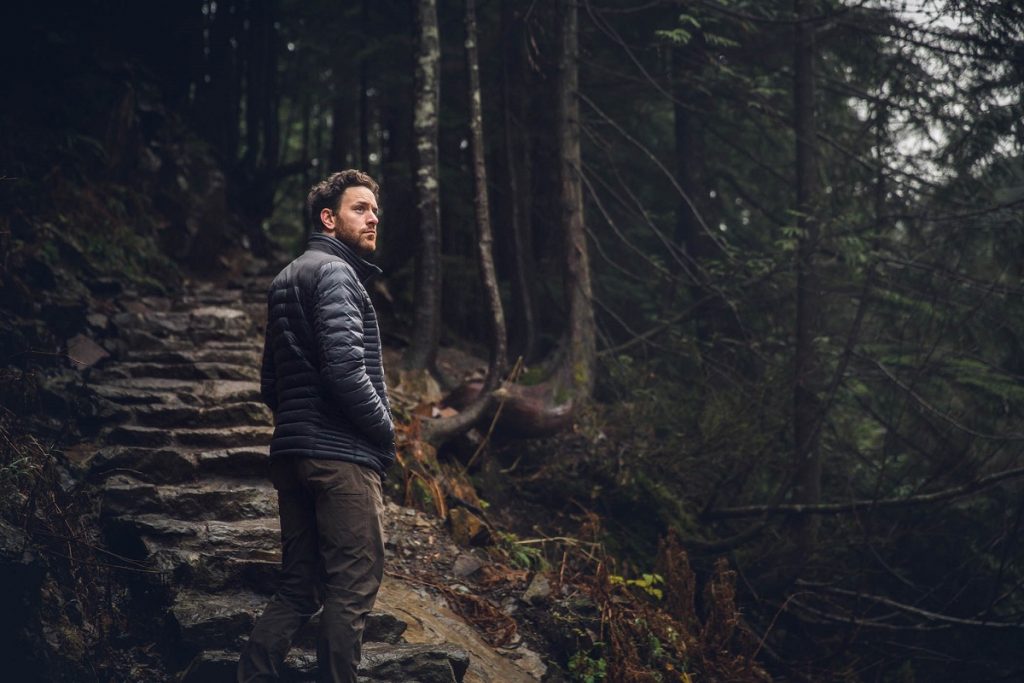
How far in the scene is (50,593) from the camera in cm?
573

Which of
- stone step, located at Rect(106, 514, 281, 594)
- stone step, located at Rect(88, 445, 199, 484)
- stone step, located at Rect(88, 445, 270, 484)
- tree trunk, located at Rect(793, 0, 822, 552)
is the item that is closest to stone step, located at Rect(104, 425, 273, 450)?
stone step, located at Rect(88, 445, 270, 484)

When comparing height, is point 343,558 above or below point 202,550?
above

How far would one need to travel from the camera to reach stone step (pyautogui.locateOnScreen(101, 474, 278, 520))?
21.1ft

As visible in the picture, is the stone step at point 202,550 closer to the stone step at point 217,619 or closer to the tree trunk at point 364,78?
the stone step at point 217,619

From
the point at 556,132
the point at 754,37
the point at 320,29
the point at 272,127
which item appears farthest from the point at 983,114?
the point at 272,127

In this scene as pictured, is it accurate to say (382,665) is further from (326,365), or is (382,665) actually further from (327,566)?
(326,365)

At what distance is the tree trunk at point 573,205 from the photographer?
11352mm

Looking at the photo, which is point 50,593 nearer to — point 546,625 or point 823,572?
point 546,625

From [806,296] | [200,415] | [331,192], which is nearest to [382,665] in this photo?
[331,192]

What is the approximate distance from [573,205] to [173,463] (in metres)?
6.33

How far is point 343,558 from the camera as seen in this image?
447 centimetres

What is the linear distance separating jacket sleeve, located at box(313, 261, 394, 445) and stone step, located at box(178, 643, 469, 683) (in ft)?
5.11

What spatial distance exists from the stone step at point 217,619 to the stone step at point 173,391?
2.56m

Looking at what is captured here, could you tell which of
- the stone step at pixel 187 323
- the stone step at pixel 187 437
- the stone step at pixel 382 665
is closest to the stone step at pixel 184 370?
the stone step at pixel 187 323
